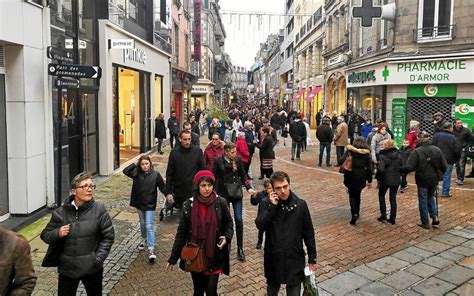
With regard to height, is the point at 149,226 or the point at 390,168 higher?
the point at 390,168

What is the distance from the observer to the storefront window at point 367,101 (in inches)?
737

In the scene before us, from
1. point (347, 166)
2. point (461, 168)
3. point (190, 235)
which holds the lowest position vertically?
point (461, 168)

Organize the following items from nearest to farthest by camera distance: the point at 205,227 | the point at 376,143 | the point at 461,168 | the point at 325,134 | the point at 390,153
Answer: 1. the point at 205,227
2. the point at 390,153
3. the point at 376,143
4. the point at 461,168
5. the point at 325,134

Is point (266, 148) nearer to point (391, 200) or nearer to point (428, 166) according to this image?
point (391, 200)

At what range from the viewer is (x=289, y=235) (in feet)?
13.6

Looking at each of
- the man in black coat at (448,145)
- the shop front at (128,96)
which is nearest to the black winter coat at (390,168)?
the man in black coat at (448,145)

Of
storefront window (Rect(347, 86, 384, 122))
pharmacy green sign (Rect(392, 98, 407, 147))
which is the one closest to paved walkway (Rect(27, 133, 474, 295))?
pharmacy green sign (Rect(392, 98, 407, 147))

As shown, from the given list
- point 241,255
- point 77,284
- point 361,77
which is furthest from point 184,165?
point 361,77

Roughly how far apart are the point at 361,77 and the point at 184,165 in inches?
590

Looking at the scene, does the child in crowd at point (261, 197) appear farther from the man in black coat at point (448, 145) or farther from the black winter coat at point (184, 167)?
the man in black coat at point (448, 145)

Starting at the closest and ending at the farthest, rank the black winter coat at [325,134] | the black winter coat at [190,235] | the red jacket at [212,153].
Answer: the black winter coat at [190,235] < the red jacket at [212,153] < the black winter coat at [325,134]

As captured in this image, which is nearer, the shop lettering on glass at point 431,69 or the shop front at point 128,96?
the shop front at point 128,96

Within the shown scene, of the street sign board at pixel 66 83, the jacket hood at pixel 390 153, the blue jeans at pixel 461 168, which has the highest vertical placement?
the street sign board at pixel 66 83

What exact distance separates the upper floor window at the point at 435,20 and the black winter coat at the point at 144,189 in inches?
515
